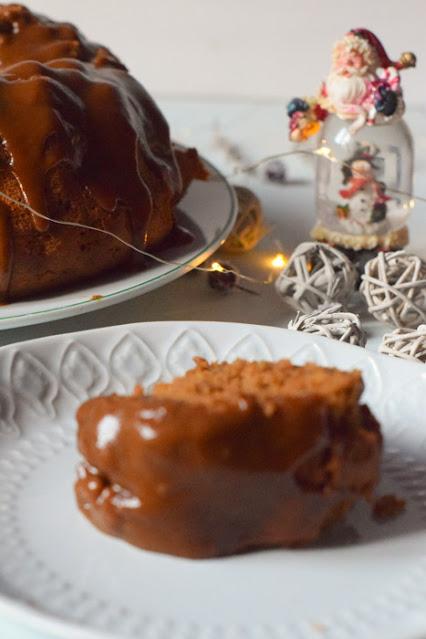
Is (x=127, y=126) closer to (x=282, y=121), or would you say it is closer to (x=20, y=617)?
(x=20, y=617)

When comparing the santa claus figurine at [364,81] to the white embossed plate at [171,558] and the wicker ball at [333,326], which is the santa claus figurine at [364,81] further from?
the white embossed plate at [171,558]

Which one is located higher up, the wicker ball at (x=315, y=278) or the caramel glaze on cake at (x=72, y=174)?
the caramel glaze on cake at (x=72, y=174)

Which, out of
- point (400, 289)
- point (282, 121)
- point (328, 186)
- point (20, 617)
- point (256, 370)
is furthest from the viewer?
point (282, 121)

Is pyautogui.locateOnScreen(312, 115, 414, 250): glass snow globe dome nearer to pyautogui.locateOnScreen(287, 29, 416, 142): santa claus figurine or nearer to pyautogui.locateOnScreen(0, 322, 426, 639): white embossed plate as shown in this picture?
pyautogui.locateOnScreen(287, 29, 416, 142): santa claus figurine

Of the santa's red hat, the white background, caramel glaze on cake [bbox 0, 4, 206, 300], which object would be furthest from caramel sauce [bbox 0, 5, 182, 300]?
the white background

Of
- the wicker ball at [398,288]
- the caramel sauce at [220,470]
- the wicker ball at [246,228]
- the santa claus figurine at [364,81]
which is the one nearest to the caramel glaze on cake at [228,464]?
the caramel sauce at [220,470]

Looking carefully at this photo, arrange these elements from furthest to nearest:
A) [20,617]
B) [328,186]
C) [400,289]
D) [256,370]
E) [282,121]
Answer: [282,121]
[328,186]
[400,289]
[256,370]
[20,617]

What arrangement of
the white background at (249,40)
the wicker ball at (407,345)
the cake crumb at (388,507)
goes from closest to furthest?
the cake crumb at (388,507)
the wicker ball at (407,345)
the white background at (249,40)

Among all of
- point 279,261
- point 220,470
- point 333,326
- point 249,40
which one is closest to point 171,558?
point 220,470

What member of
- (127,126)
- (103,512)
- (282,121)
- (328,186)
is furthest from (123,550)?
(282,121)
